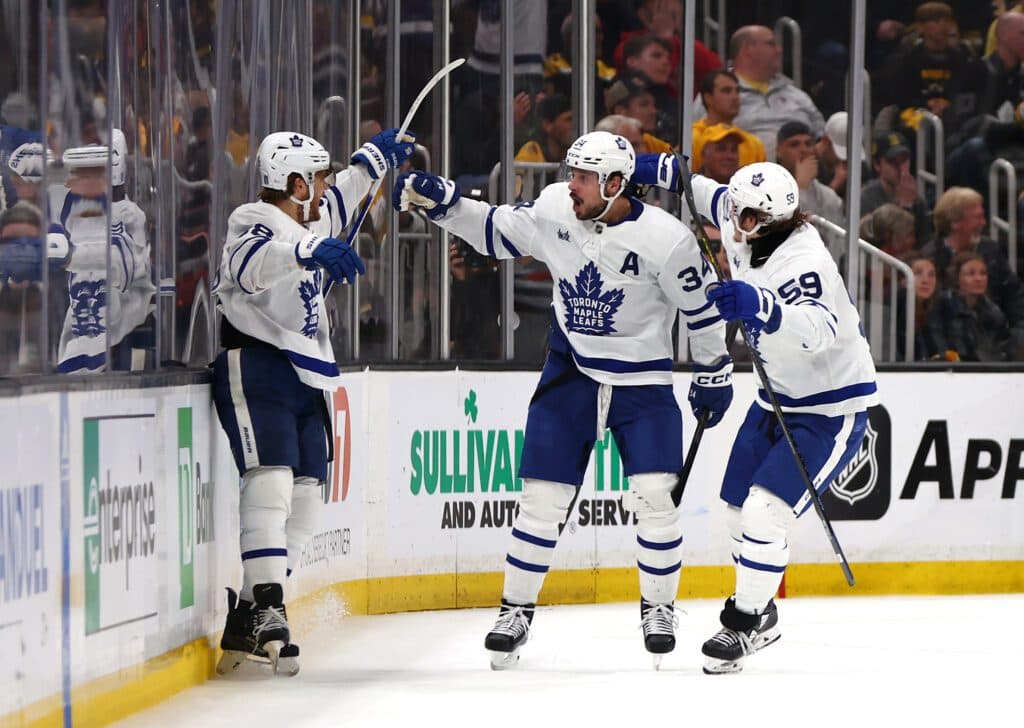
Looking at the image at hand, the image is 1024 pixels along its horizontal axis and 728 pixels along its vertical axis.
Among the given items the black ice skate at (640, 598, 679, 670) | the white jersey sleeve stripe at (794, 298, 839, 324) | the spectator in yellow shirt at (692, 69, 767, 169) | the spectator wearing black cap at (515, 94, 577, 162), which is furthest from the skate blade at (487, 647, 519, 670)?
the spectator in yellow shirt at (692, 69, 767, 169)

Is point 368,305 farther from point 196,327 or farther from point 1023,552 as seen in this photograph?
point 1023,552

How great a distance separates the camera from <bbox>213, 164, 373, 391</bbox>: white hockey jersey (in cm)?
496

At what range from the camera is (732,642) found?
525 cm

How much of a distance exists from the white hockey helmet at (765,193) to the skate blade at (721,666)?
121 cm

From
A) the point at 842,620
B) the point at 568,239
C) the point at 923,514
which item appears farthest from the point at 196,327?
the point at 923,514

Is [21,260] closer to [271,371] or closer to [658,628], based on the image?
[271,371]

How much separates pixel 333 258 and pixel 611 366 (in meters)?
0.97

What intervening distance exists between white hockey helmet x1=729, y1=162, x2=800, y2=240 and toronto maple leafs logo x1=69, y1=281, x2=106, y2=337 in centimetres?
185

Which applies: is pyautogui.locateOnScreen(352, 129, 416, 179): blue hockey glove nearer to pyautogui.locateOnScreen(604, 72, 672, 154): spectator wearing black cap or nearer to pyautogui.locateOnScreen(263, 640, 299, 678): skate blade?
pyautogui.locateOnScreen(263, 640, 299, 678): skate blade

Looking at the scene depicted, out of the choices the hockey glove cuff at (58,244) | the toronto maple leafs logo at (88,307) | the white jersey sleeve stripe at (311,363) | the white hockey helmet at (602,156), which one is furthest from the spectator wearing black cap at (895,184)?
the hockey glove cuff at (58,244)

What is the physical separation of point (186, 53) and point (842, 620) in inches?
123

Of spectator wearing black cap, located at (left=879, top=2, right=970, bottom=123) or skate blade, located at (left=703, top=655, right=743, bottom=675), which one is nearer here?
skate blade, located at (left=703, top=655, right=743, bottom=675)

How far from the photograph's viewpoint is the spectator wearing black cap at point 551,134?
739 cm

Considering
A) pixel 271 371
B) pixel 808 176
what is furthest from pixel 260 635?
pixel 808 176
